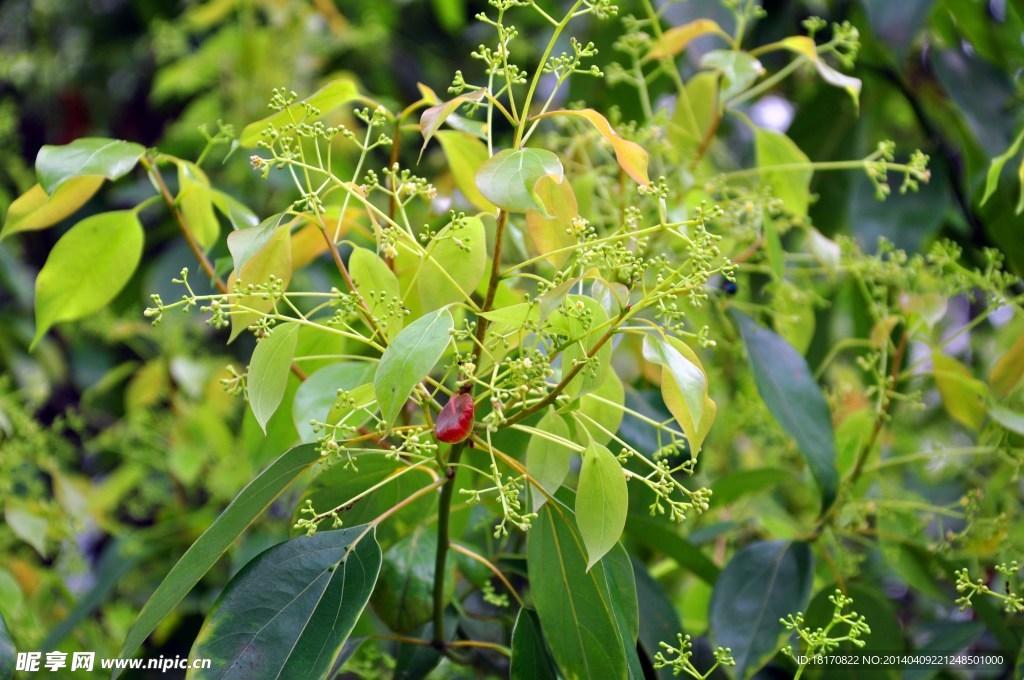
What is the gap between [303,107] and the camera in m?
0.69

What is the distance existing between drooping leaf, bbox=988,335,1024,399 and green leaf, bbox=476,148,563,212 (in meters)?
0.57

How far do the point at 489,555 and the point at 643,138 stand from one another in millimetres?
427

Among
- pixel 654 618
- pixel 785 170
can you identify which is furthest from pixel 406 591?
pixel 785 170

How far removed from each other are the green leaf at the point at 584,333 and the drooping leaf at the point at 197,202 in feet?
1.25

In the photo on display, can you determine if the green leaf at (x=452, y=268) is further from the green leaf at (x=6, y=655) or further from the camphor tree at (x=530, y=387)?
the green leaf at (x=6, y=655)

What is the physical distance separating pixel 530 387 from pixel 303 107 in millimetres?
274

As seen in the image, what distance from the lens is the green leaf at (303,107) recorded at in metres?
0.69

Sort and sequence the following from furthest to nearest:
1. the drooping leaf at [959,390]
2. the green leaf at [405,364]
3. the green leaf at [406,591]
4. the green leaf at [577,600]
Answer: the drooping leaf at [959,390] → the green leaf at [406,591] → the green leaf at [577,600] → the green leaf at [405,364]

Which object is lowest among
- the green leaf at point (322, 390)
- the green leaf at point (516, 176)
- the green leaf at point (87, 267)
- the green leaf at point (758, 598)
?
the green leaf at point (758, 598)

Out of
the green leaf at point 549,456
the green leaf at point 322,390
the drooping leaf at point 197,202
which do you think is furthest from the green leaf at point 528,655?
the drooping leaf at point 197,202

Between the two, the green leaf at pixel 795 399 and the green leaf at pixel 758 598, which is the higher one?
the green leaf at pixel 795 399

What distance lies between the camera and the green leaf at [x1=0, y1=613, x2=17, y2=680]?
2.18 feet

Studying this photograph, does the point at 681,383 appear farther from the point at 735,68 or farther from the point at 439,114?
the point at 735,68

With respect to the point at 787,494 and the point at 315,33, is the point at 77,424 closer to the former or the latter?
the point at 315,33
